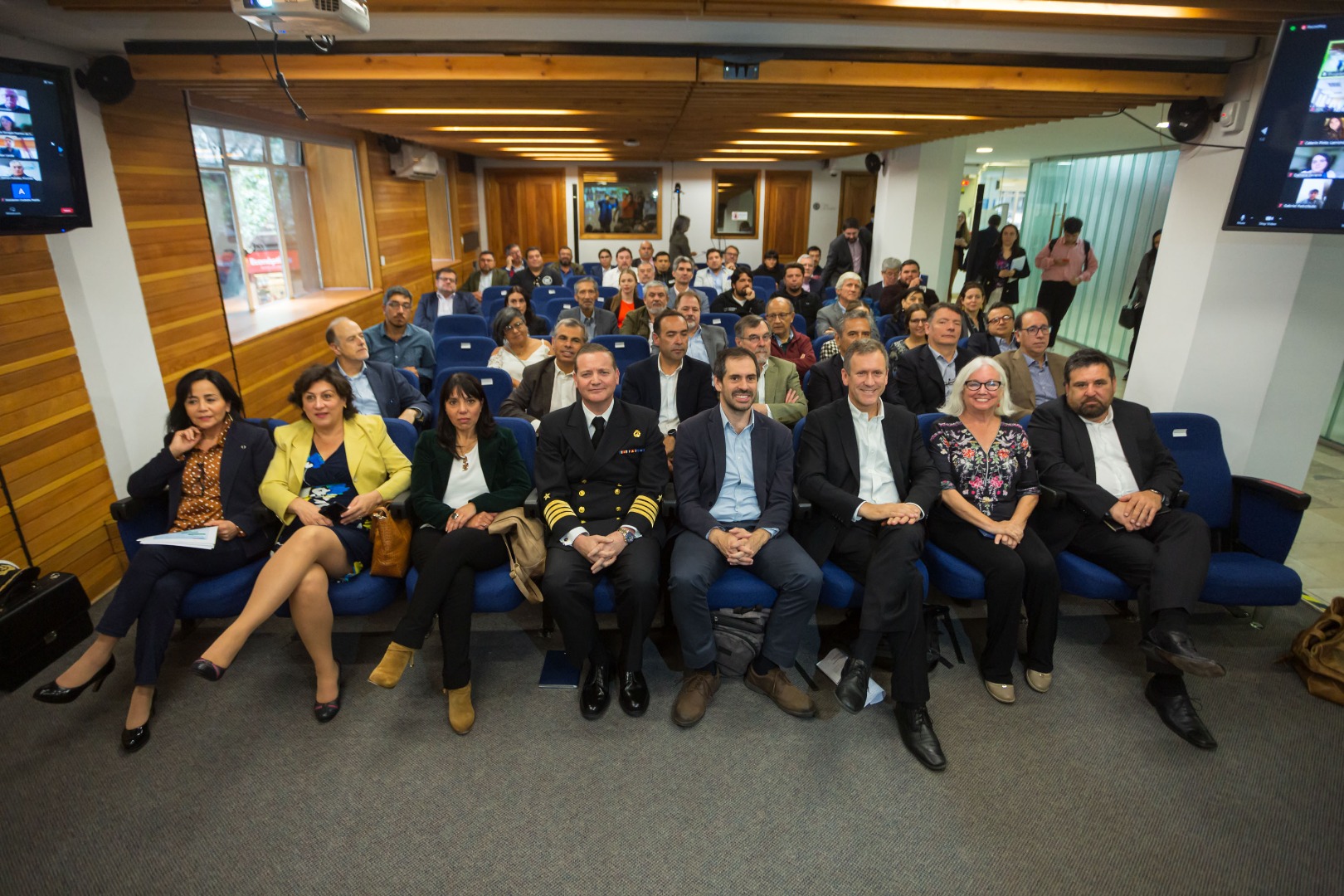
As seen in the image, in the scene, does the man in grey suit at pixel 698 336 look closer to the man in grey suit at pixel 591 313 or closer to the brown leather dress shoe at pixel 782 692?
the man in grey suit at pixel 591 313

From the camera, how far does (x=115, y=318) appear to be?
3.72 metres

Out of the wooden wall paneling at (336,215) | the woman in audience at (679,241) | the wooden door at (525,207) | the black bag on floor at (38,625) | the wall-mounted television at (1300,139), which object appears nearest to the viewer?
the black bag on floor at (38,625)

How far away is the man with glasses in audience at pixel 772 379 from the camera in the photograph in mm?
3830

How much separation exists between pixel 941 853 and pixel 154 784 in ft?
8.74

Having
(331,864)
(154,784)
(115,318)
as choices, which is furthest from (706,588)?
(115,318)

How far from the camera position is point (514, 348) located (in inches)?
182

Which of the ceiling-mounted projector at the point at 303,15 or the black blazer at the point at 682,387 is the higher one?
the ceiling-mounted projector at the point at 303,15

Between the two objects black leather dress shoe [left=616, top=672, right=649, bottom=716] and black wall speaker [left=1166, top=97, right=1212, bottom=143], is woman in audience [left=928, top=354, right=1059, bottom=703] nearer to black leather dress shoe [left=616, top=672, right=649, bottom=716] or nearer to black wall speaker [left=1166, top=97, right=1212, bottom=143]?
black leather dress shoe [left=616, top=672, right=649, bottom=716]

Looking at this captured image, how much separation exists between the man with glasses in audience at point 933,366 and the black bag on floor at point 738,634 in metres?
1.96

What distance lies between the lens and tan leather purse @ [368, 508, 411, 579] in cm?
276

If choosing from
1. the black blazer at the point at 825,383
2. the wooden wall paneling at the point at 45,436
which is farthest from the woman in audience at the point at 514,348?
the wooden wall paneling at the point at 45,436

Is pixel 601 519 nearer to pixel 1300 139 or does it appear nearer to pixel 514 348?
pixel 514 348

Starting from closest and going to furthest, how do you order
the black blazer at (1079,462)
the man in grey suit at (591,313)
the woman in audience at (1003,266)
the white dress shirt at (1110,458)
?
the black blazer at (1079,462), the white dress shirt at (1110,458), the man in grey suit at (591,313), the woman in audience at (1003,266)

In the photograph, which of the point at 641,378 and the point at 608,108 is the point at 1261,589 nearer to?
the point at 641,378
